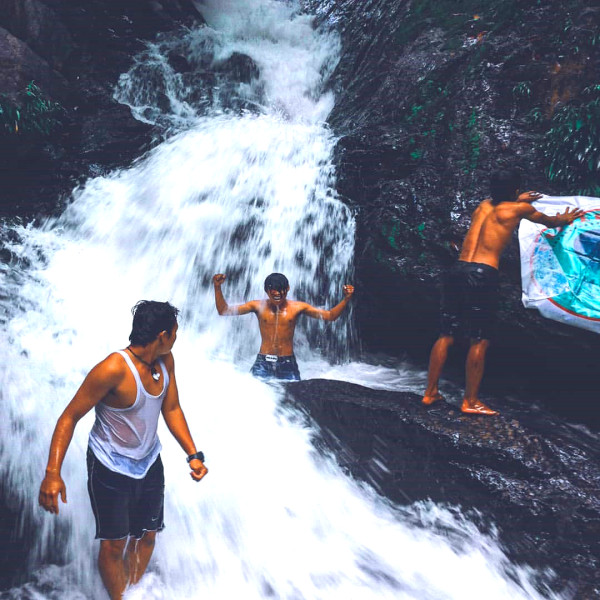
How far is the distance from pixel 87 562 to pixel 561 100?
6503mm

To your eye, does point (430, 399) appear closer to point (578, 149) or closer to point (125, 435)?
point (125, 435)

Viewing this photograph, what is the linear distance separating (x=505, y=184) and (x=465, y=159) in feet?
6.56

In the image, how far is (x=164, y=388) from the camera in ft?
9.80

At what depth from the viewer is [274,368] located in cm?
570

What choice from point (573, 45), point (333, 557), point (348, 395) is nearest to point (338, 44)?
point (573, 45)

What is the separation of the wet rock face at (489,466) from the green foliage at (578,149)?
8.66ft

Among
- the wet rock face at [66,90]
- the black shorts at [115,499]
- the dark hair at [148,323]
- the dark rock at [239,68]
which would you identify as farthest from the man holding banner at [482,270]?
the dark rock at [239,68]

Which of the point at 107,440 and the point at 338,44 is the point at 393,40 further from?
the point at 107,440

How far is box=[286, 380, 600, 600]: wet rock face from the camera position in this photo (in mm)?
3883

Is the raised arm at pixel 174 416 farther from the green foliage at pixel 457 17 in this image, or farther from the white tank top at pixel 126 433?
the green foliage at pixel 457 17

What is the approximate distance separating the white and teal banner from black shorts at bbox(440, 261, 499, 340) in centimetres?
57

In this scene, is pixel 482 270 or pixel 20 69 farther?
pixel 20 69

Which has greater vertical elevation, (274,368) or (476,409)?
(476,409)

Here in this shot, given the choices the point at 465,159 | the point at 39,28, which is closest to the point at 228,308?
the point at 465,159
